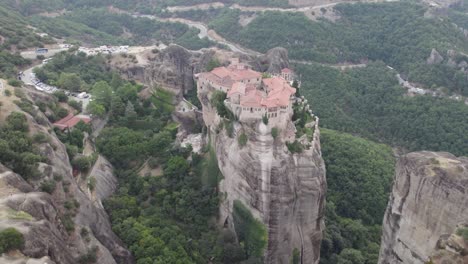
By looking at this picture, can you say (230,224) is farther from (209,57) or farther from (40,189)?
(209,57)

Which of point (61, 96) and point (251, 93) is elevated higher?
point (251, 93)

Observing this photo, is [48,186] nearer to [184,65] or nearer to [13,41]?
[184,65]

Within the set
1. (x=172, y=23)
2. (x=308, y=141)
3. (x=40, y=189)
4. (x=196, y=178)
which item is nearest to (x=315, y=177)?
(x=308, y=141)

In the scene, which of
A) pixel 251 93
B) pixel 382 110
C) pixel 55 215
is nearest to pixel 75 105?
pixel 251 93

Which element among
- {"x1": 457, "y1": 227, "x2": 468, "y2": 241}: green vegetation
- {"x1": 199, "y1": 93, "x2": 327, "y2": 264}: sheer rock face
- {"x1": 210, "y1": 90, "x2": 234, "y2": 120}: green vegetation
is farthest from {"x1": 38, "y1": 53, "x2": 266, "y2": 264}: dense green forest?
{"x1": 457, "y1": 227, "x2": 468, "y2": 241}: green vegetation

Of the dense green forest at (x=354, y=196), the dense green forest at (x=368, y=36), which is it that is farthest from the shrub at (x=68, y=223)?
the dense green forest at (x=368, y=36)

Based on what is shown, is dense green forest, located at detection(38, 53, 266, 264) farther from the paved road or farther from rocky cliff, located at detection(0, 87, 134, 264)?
the paved road
